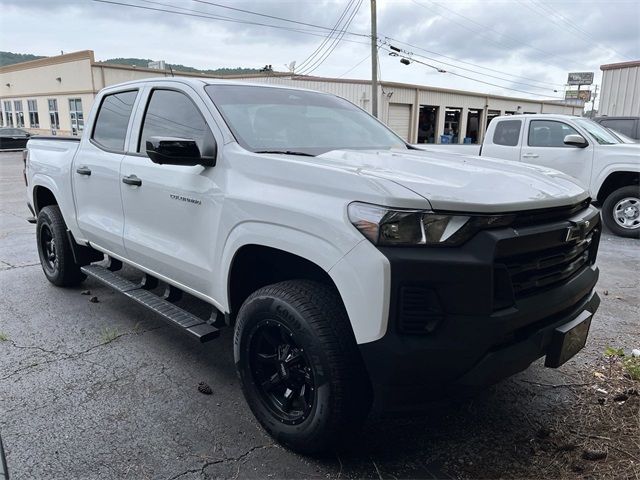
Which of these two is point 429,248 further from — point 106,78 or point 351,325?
point 106,78

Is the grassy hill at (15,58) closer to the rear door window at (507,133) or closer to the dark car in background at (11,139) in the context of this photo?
the dark car in background at (11,139)

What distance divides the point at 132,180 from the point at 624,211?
758cm

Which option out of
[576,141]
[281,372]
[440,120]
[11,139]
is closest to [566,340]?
[281,372]

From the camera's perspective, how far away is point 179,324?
3.22 metres

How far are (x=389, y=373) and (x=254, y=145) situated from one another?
5.24ft

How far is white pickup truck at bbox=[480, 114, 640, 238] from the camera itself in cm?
793

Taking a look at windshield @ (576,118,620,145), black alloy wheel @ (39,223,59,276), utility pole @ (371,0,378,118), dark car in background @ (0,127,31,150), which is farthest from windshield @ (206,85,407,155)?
dark car in background @ (0,127,31,150)

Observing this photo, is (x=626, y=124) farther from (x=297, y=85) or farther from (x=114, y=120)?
(x=297, y=85)

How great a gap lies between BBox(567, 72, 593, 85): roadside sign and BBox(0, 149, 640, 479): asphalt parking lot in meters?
55.6

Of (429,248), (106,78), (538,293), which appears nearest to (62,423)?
(429,248)

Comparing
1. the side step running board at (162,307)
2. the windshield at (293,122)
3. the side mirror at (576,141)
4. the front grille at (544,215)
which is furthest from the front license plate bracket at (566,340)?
the side mirror at (576,141)

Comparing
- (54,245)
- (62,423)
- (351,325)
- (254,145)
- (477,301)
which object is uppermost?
(254,145)

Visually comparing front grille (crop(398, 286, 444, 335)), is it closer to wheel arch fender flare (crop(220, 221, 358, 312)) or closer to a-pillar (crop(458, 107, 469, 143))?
wheel arch fender flare (crop(220, 221, 358, 312))

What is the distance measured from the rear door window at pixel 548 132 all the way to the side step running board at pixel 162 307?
7.40m
